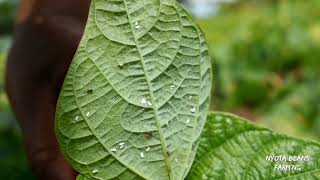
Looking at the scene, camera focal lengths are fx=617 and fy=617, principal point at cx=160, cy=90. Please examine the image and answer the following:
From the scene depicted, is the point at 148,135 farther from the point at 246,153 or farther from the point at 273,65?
the point at 273,65

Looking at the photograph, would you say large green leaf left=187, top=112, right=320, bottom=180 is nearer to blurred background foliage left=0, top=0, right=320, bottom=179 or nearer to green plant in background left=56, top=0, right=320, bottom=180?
green plant in background left=56, top=0, right=320, bottom=180

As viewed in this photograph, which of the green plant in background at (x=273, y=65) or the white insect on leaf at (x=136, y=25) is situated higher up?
the white insect on leaf at (x=136, y=25)

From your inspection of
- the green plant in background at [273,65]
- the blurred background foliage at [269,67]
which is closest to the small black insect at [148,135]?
the blurred background foliage at [269,67]

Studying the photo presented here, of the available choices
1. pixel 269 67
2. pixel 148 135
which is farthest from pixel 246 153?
pixel 269 67

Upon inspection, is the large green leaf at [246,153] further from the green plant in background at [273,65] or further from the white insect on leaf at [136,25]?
the green plant in background at [273,65]

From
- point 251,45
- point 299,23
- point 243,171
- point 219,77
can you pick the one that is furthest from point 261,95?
point 243,171

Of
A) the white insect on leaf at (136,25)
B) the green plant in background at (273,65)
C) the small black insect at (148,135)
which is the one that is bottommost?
the green plant in background at (273,65)
